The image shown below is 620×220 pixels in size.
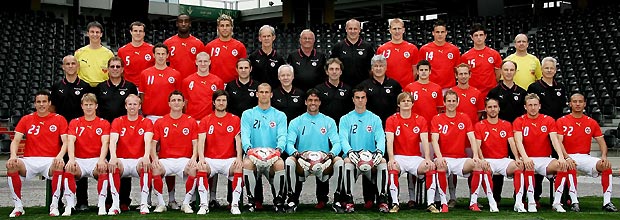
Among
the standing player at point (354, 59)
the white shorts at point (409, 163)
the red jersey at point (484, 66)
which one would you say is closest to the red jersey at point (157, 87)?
the standing player at point (354, 59)

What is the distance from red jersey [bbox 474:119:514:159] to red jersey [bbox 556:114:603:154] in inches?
28.8

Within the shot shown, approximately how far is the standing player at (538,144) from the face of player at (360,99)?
1.87 m

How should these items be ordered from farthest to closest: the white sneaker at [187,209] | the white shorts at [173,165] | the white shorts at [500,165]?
the white shorts at [500,165] < the white shorts at [173,165] < the white sneaker at [187,209]

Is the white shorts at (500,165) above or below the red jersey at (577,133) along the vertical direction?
below

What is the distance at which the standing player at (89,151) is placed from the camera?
762cm

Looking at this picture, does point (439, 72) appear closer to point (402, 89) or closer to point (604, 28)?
point (402, 89)

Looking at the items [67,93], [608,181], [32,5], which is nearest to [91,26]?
[67,93]

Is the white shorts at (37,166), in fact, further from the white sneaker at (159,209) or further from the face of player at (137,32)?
the face of player at (137,32)

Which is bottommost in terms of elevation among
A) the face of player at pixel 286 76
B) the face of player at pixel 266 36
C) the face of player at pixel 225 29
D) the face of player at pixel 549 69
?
the face of player at pixel 286 76

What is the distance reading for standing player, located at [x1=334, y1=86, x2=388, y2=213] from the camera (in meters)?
7.72

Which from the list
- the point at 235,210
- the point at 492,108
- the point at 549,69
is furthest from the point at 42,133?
the point at 549,69

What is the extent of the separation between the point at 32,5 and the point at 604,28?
24.1 metres

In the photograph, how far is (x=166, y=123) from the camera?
8.08 meters

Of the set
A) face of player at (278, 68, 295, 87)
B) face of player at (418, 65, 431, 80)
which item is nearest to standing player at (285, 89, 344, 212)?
face of player at (278, 68, 295, 87)
